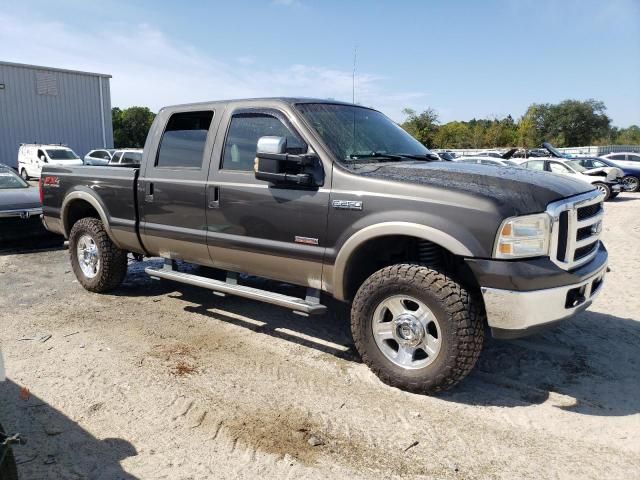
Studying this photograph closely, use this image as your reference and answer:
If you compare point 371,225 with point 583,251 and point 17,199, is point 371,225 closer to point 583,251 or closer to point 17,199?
point 583,251

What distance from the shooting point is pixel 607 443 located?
119 inches

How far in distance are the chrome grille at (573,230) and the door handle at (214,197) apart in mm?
2626

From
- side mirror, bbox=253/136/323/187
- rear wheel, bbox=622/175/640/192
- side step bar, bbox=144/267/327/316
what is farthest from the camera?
rear wheel, bbox=622/175/640/192

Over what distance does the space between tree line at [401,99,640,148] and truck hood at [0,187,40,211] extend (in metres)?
46.5

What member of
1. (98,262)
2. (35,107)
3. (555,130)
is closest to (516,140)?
(555,130)

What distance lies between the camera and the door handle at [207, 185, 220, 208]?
14.8ft

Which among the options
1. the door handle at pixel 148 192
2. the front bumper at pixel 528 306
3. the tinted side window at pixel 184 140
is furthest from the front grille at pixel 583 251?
the door handle at pixel 148 192

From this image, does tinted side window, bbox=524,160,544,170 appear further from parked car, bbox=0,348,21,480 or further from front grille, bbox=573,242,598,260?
parked car, bbox=0,348,21,480

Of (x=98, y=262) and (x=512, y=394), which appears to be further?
(x=98, y=262)

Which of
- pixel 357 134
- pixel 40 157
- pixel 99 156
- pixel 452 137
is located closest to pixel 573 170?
pixel 357 134

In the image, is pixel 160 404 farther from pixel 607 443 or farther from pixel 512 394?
pixel 607 443

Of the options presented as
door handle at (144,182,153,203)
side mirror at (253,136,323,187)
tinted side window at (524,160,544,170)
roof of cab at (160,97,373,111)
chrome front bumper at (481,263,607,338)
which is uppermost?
roof of cab at (160,97,373,111)

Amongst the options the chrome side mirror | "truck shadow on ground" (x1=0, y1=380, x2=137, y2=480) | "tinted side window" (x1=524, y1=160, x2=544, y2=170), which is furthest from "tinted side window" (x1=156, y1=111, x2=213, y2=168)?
"tinted side window" (x1=524, y1=160, x2=544, y2=170)

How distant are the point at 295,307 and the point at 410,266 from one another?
0.96m
